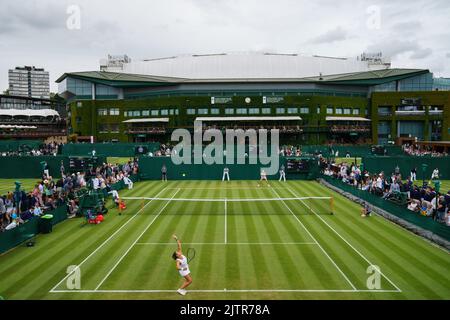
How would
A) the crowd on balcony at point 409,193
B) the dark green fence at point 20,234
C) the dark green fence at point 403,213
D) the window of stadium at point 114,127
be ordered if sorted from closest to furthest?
1. the dark green fence at point 20,234
2. the dark green fence at point 403,213
3. the crowd on balcony at point 409,193
4. the window of stadium at point 114,127

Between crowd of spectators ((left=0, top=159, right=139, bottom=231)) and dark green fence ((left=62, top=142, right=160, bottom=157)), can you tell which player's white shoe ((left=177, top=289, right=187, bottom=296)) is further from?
dark green fence ((left=62, top=142, right=160, bottom=157))

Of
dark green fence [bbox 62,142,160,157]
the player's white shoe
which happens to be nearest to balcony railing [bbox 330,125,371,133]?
dark green fence [bbox 62,142,160,157]

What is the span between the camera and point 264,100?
8788 cm

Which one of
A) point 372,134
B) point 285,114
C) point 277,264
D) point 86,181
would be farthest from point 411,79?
point 277,264

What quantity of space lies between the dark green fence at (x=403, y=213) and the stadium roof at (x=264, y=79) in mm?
62289

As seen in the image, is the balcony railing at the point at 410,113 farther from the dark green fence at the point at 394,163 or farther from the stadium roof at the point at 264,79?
the dark green fence at the point at 394,163

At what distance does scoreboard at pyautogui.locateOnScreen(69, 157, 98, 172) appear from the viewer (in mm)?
44500

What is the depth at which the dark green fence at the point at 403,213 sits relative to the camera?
19.4 metres

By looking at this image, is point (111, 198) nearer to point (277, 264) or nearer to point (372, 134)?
point (277, 264)

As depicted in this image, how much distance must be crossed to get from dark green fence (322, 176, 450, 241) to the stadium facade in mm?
55317

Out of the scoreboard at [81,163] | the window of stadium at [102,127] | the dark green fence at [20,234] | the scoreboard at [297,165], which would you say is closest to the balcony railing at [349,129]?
the scoreboard at [297,165]

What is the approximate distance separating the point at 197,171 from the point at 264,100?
149ft

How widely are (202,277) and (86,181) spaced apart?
78.2ft

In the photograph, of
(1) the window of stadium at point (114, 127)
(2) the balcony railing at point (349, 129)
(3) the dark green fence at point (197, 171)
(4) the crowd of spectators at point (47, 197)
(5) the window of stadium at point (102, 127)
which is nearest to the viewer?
(4) the crowd of spectators at point (47, 197)
